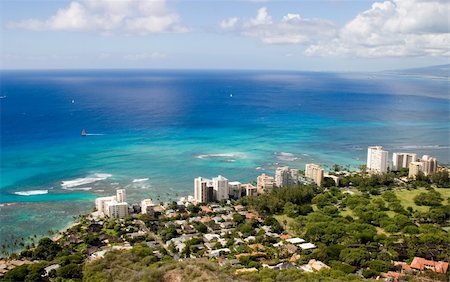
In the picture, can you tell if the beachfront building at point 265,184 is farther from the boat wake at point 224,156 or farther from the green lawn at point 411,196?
the green lawn at point 411,196

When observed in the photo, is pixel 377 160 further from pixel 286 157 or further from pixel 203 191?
pixel 203 191

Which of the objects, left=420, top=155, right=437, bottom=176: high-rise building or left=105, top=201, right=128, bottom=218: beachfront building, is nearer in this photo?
left=105, top=201, right=128, bottom=218: beachfront building

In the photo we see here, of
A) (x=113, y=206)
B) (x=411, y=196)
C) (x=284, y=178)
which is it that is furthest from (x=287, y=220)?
(x=113, y=206)

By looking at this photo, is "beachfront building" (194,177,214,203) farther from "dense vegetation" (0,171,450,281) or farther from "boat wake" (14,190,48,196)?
"boat wake" (14,190,48,196)

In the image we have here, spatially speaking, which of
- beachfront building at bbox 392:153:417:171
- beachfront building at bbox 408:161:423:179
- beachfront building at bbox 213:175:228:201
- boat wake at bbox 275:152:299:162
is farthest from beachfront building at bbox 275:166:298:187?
beachfront building at bbox 392:153:417:171

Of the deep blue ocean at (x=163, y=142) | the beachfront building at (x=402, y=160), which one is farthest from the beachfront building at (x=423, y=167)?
the deep blue ocean at (x=163, y=142)

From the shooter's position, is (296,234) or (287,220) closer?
(296,234)
